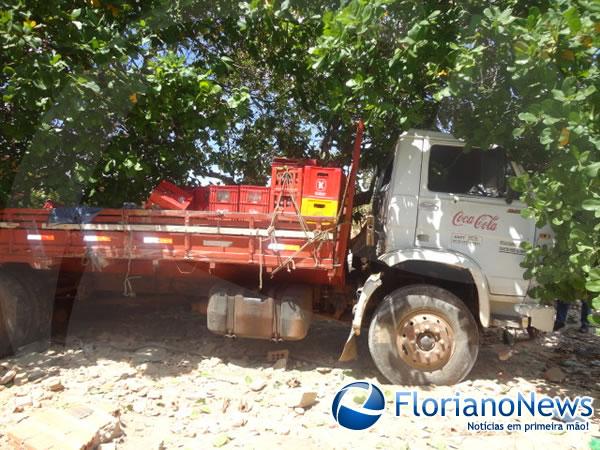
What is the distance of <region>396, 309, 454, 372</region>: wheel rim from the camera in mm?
4125

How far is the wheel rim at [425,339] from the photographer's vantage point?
412 cm

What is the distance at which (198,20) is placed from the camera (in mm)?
5992

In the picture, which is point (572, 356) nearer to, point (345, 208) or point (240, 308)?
point (345, 208)

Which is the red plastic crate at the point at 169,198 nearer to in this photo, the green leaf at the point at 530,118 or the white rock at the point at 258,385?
the white rock at the point at 258,385

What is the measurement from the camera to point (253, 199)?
4344 millimetres

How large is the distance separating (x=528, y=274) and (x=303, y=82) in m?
3.74

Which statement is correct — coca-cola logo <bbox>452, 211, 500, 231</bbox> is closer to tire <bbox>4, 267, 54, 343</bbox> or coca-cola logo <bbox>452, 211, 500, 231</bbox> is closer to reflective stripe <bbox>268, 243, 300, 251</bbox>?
reflective stripe <bbox>268, 243, 300, 251</bbox>

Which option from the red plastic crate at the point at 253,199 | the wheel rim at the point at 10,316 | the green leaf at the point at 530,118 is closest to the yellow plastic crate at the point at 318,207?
the red plastic crate at the point at 253,199

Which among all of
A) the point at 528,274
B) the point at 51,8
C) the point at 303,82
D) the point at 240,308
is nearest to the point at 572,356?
the point at 528,274

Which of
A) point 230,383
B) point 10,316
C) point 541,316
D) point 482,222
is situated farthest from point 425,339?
point 10,316

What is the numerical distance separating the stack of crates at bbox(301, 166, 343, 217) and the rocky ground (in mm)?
1532

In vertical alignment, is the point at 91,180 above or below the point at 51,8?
below

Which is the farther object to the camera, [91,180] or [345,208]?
[91,180]
